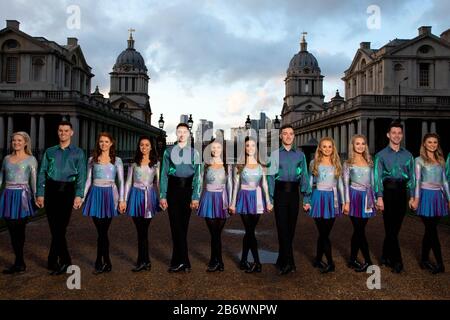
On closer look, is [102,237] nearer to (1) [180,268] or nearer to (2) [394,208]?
(1) [180,268]

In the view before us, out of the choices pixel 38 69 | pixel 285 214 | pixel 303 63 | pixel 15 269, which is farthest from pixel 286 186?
pixel 303 63

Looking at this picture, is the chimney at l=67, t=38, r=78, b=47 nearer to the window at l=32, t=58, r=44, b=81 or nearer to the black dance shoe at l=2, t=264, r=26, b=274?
the window at l=32, t=58, r=44, b=81

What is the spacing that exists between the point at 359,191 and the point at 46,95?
1528 inches

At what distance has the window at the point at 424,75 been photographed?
47281 millimetres

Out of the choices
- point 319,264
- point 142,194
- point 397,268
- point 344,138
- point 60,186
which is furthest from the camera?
point 344,138

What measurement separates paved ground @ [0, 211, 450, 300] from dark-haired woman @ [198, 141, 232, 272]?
0.36 m

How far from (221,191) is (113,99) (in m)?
91.0

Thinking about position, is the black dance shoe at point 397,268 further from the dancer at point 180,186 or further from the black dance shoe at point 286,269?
the dancer at point 180,186

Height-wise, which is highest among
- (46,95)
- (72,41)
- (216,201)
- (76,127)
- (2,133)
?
(72,41)

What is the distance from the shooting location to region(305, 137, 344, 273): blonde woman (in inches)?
261

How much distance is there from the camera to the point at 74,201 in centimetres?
634

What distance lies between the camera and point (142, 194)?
654cm
